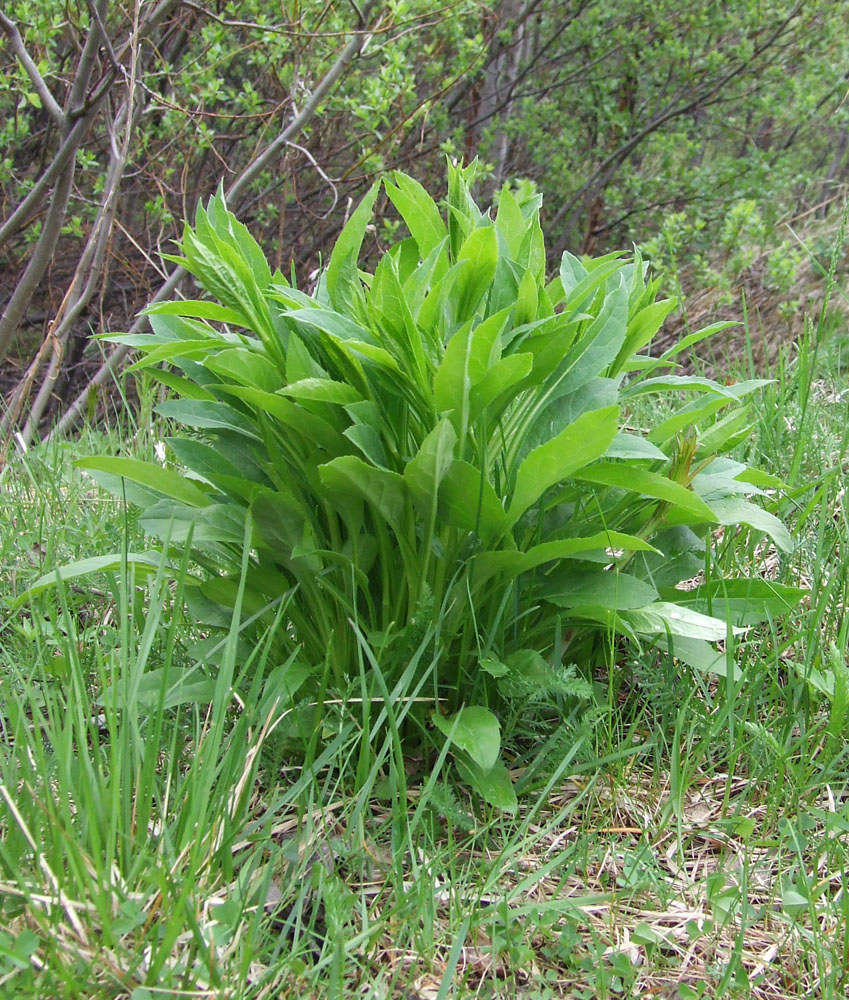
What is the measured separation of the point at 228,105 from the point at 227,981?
715 centimetres

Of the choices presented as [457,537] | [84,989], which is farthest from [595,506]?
[84,989]

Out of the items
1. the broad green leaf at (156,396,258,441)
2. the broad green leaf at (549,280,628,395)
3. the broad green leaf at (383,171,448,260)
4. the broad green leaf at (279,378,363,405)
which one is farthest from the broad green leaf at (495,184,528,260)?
the broad green leaf at (156,396,258,441)

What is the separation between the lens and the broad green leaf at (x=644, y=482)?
56.2 inches

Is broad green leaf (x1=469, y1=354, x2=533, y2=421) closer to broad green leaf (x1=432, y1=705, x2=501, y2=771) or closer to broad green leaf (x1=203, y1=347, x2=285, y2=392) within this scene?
broad green leaf (x1=203, y1=347, x2=285, y2=392)

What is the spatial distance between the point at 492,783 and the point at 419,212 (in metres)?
1.06

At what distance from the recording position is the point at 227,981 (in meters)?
1.08

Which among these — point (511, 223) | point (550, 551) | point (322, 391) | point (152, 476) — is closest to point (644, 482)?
point (550, 551)

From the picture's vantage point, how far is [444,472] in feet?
4.55

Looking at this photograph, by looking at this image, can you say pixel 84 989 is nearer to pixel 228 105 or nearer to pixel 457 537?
pixel 457 537

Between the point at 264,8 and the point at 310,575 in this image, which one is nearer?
the point at 310,575

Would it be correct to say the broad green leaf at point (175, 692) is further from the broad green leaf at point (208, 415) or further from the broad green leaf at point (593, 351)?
the broad green leaf at point (593, 351)

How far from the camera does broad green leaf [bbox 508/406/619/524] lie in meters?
1.32

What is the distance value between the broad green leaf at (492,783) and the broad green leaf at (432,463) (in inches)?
17.8

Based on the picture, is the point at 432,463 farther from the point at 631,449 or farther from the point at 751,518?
the point at 751,518
